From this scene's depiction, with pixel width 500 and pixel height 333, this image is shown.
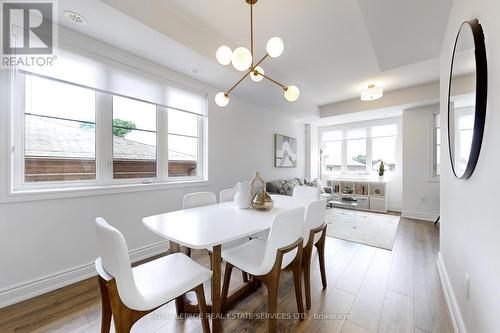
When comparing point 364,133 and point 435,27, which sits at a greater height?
point 435,27

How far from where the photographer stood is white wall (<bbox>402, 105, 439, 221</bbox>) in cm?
398

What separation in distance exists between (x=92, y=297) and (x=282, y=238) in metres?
1.78

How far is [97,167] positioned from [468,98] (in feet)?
10.1

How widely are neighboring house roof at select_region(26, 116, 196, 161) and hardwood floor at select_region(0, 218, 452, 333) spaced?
1278 millimetres

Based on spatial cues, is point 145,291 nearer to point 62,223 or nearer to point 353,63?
point 62,223

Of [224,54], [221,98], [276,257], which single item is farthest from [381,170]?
[224,54]

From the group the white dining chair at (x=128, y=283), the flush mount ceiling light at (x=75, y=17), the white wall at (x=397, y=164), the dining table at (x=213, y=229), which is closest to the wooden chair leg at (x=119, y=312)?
the white dining chair at (x=128, y=283)

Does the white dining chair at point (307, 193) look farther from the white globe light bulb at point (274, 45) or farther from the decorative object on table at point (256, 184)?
the white globe light bulb at point (274, 45)

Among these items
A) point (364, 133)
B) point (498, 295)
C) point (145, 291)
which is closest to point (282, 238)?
point (145, 291)

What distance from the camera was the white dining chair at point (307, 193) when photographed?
7.90 feet

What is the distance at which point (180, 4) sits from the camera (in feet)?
5.95

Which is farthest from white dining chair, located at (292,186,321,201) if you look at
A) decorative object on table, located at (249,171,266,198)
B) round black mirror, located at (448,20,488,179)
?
round black mirror, located at (448,20,488,179)

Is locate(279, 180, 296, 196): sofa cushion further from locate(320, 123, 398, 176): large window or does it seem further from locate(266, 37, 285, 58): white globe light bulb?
locate(266, 37, 285, 58): white globe light bulb

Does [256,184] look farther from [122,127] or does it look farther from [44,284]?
[44,284]
